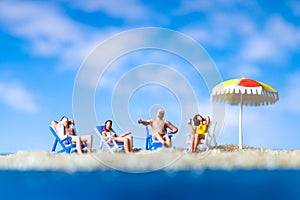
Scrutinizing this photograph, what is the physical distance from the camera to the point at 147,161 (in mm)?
10602

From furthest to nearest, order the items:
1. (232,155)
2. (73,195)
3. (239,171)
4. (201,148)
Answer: (201,148) < (232,155) < (239,171) < (73,195)

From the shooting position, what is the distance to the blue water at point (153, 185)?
9320 millimetres

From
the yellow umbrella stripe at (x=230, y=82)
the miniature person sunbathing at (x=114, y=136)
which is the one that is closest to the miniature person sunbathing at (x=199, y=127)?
the miniature person sunbathing at (x=114, y=136)

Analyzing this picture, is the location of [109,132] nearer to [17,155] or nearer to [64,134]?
[64,134]

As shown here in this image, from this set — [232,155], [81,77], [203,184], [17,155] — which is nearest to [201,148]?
[232,155]

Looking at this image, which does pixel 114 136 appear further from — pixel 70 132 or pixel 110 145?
pixel 70 132

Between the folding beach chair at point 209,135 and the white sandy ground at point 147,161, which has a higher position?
the folding beach chair at point 209,135

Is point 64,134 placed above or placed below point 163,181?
above

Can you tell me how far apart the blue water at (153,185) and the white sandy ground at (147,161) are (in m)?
0.24

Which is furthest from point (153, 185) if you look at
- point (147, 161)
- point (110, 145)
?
point (110, 145)

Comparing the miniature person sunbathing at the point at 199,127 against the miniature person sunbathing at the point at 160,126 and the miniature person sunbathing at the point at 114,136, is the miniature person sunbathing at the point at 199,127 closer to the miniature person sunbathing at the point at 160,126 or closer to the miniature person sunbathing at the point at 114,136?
the miniature person sunbathing at the point at 160,126

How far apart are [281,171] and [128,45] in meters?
4.59

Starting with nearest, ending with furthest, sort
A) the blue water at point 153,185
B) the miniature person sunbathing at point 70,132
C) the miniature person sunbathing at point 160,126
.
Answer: the blue water at point 153,185 < the miniature person sunbathing at point 70,132 < the miniature person sunbathing at point 160,126

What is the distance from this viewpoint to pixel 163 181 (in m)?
9.81
